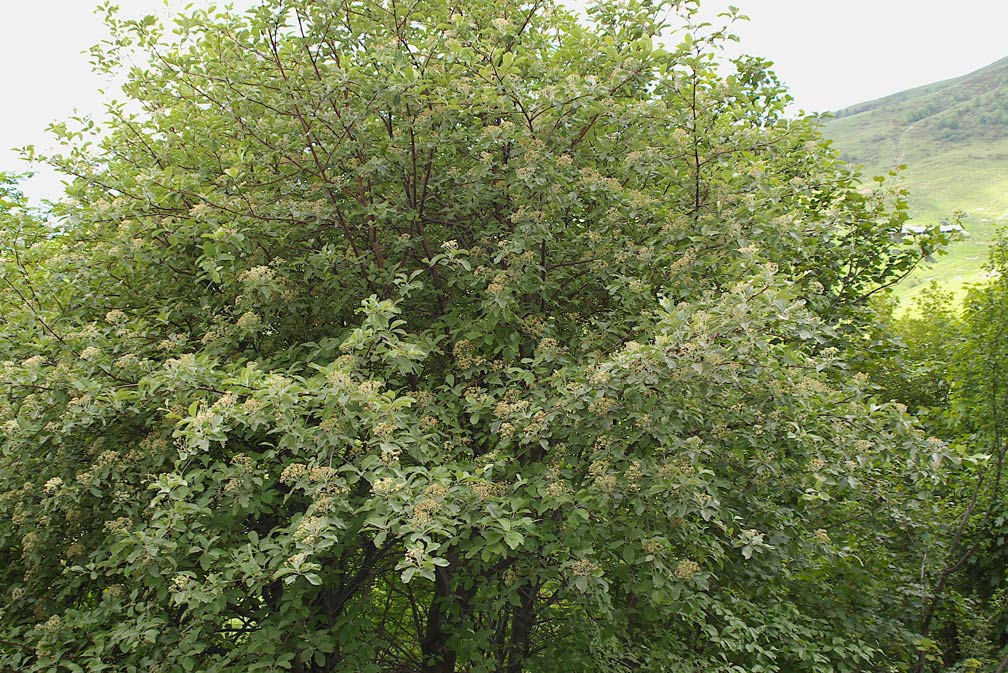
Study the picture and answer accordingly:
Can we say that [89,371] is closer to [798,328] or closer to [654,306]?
[654,306]

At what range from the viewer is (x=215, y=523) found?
3.80 m

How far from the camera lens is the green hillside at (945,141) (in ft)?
279

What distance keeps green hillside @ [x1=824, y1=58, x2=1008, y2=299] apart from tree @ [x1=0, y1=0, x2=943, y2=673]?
60604mm

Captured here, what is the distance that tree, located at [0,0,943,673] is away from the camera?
3.47 meters

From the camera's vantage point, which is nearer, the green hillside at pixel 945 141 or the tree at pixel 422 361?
the tree at pixel 422 361

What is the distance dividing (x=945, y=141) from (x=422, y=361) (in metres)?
130

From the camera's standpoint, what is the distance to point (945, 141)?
110562 mm

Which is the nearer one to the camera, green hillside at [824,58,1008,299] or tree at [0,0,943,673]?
tree at [0,0,943,673]

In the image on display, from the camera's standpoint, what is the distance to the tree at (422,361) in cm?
347

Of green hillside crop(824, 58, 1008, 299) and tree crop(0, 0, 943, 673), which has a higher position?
tree crop(0, 0, 943, 673)

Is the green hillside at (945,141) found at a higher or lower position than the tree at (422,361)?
lower

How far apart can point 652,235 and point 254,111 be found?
8.78 feet

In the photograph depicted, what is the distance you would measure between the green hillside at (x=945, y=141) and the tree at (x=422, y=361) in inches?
2386

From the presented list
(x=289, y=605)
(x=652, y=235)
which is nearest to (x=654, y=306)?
(x=652, y=235)
